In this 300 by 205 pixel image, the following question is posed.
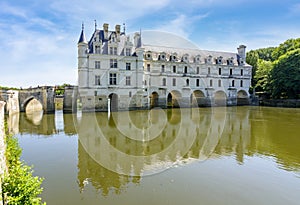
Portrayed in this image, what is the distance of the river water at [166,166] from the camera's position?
6.40 m

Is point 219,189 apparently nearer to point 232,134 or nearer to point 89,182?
point 89,182

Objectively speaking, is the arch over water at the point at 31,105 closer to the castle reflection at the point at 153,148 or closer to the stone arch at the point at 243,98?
the castle reflection at the point at 153,148

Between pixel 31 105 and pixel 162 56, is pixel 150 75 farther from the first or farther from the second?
pixel 31 105

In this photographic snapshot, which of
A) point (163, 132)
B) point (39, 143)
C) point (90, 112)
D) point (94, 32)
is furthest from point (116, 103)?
point (39, 143)

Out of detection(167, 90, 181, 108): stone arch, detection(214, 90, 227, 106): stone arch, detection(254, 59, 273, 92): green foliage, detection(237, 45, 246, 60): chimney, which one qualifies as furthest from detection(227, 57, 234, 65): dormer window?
detection(167, 90, 181, 108): stone arch

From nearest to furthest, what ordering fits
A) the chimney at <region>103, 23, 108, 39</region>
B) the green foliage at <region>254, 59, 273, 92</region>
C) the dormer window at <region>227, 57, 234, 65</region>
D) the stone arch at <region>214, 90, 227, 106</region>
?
the chimney at <region>103, 23, 108, 39</region>
the stone arch at <region>214, 90, 227, 106</region>
the dormer window at <region>227, 57, 234, 65</region>
the green foliage at <region>254, 59, 273, 92</region>

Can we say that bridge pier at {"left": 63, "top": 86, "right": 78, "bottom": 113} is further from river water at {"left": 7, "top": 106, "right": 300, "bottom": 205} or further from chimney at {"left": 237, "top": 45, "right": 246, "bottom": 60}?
chimney at {"left": 237, "top": 45, "right": 246, "bottom": 60}

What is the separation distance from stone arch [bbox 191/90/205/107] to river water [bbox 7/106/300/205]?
22273mm

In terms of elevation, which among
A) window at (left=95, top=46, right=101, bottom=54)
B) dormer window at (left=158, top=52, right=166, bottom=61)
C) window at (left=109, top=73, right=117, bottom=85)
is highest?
dormer window at (left=158, top=52, right=166, bottom=61)

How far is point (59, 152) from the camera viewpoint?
35.8ft

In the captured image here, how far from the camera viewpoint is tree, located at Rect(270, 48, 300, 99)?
35875mm

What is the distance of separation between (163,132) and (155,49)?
21.8 m

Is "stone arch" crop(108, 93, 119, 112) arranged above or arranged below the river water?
above

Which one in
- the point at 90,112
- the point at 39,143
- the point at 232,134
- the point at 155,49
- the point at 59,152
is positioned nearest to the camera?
the point at 59,152
